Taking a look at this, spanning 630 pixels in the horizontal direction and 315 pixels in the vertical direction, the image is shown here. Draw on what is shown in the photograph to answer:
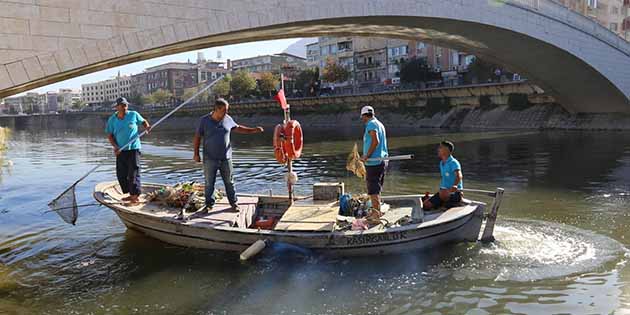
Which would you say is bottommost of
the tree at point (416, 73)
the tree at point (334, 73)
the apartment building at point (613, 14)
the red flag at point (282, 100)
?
the red flag at point (282, 100)

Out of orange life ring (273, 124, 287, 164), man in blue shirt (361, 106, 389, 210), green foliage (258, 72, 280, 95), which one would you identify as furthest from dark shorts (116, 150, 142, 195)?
green foliage (258, 72, 280, 95)

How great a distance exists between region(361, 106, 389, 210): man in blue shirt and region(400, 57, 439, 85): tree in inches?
1998

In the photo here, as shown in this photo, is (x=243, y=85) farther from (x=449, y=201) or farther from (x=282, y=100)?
(x=449, y=201)

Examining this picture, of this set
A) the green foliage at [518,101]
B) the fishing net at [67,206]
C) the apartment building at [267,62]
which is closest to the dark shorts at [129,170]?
the fishing net at [67,206]

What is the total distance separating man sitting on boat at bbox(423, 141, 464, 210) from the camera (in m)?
9.40

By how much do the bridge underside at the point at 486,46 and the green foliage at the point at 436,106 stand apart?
11.5 meters

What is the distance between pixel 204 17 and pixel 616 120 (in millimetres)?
31757

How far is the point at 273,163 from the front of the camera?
23500mm

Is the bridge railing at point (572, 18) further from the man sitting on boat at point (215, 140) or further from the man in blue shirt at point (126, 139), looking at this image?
the man in blue shirt at point (126, 139)

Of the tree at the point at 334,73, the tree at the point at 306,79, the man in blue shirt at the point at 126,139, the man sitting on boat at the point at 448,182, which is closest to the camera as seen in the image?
the man sitting on boat at the point at 448,182

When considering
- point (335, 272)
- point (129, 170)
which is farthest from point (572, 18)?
point (129, 170)

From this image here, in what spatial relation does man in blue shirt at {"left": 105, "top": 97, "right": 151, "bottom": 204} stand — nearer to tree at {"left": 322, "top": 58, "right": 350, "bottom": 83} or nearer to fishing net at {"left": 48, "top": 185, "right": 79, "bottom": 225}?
fishing net at {"left": 48, "top": 185, "right": 79, "bottom": 225}

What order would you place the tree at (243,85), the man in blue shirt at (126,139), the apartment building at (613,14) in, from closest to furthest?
the man in blue shirt at (126,139) → the apartment building at (613,14) → the tree at (243,85)

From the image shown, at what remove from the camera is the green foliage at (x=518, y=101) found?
136ft
